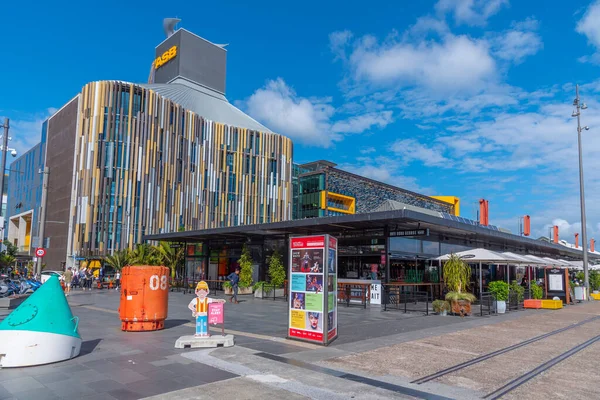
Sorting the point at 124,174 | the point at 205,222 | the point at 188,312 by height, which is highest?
the point at 124,174

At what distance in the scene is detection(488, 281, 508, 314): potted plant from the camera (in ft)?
61.7

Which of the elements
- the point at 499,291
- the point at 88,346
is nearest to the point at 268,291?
the point at 499,291

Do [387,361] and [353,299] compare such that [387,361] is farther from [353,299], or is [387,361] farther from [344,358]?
[353,299]

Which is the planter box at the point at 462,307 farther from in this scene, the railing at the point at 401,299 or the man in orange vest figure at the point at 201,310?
the man in orange vest figure at the point at 201,310

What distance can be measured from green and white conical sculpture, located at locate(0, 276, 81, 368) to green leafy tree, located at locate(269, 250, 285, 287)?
17.4m

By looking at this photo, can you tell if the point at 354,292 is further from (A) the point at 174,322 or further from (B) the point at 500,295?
(A) the point at 174,322

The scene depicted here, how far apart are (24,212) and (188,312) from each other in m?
66.1

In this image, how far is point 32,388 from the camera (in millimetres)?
6551

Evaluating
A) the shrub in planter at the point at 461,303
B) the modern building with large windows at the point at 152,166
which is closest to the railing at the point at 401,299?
the shrub in planter at the point at 461,303

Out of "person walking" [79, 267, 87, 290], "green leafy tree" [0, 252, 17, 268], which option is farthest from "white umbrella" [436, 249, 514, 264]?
"green leafy tree" [0, 252, 17, 268]

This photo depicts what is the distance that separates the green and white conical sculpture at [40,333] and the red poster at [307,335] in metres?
4.70

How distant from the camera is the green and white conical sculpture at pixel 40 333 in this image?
7.82 meters

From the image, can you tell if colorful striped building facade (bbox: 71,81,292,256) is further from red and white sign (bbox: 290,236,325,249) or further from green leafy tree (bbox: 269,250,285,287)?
red and white sign (bbox: 290,236,325,249)

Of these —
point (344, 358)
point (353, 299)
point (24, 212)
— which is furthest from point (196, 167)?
point (344, 358)
